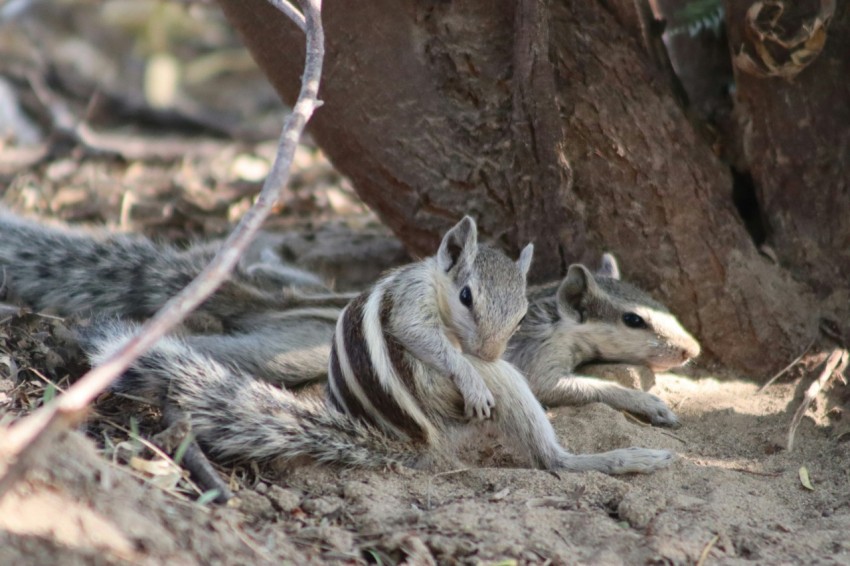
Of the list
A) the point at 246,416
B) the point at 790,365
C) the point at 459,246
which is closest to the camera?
the point at 246,416

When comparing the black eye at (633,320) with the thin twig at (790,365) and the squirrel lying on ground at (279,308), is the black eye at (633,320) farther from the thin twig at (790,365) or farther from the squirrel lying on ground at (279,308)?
the thin twig at (790,365)

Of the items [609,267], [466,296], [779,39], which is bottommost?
[609,267]

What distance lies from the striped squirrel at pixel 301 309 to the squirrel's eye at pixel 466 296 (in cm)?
90

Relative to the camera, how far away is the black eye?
Result: 5.25 metres

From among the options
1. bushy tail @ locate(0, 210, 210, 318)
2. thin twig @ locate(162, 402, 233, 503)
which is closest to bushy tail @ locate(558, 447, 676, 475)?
thin twig @ locate(162, 402, 233, 503)

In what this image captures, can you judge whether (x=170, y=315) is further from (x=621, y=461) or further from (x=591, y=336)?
(x=591, y=336)

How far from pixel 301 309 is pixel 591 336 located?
1.65 metres

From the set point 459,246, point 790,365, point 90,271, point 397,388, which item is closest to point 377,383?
point 397,388

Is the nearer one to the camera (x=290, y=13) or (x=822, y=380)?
(x=290, y=13)

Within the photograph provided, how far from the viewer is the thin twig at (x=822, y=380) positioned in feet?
15.7

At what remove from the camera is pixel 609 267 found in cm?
539

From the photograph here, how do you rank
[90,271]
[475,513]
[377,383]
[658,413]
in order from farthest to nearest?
[90,271]
[658,413]
[377,383]
[475,513]

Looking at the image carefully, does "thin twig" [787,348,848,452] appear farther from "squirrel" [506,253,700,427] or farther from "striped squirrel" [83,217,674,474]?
"striped squirrel" [83,217,674,474]

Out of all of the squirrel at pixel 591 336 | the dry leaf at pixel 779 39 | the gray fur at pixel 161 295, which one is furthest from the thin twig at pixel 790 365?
the gray fur at pixel 161 295
